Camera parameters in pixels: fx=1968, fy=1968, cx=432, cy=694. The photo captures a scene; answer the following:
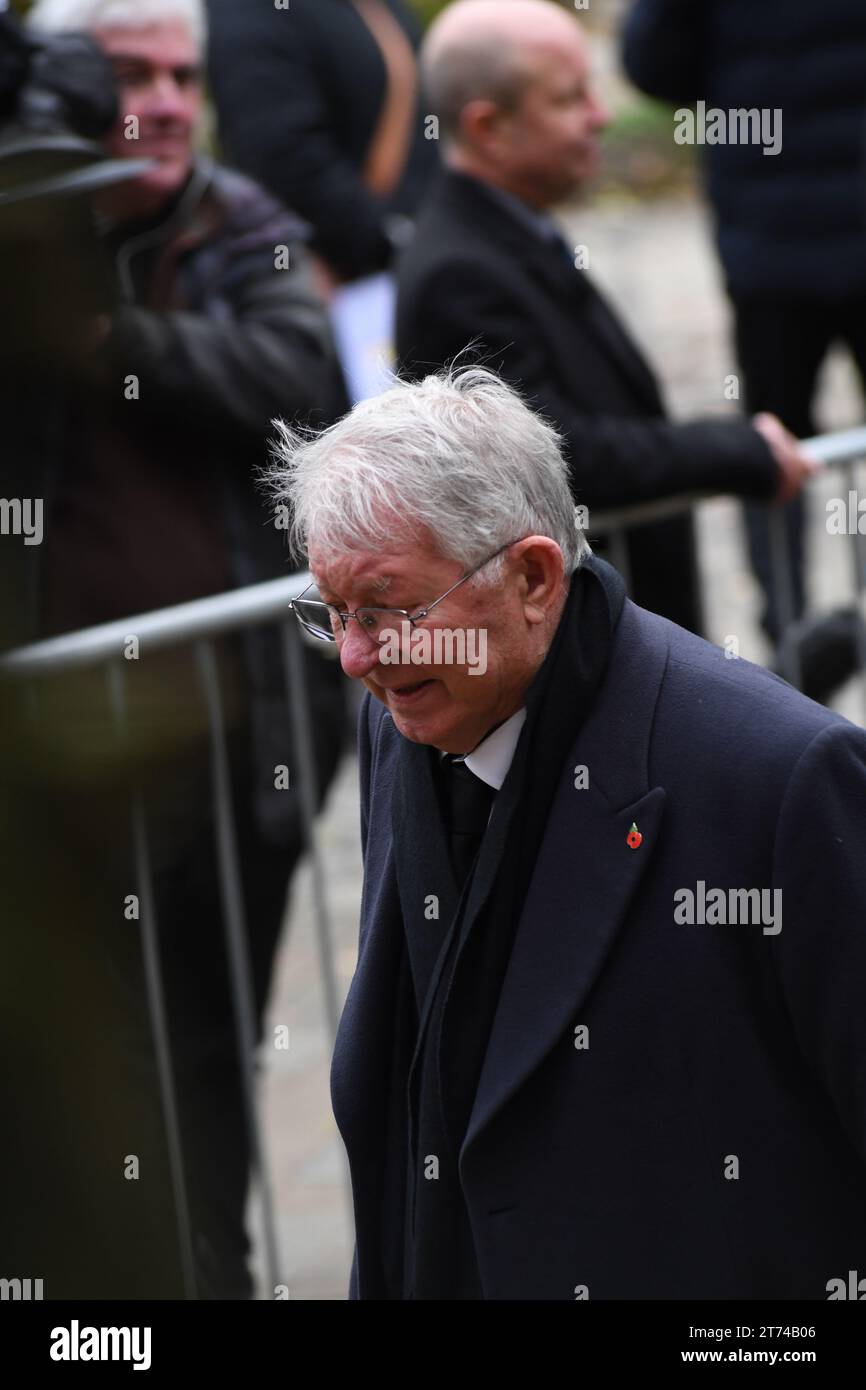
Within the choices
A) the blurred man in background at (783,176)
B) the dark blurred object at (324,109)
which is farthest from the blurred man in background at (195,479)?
the blurred man in background at (783,176)

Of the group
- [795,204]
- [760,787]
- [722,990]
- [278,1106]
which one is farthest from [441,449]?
[795,204]

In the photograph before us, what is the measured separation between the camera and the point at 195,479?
12.2ft

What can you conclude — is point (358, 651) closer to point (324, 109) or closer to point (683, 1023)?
point (683, 1023)

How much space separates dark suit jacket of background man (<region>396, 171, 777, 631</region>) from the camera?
3.78m

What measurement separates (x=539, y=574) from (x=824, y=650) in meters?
2.49

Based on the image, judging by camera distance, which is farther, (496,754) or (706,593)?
(706,593)

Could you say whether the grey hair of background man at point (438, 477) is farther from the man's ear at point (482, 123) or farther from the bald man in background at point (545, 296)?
the man's ear at point (482, 123)

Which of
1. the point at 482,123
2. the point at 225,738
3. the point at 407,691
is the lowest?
the point at 407,691

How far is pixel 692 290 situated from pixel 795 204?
8.01 metres

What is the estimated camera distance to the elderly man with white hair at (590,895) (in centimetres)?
212

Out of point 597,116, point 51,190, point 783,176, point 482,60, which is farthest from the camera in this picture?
point 783,176

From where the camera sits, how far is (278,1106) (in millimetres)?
4938

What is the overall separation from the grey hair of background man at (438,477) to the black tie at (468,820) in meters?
0.29

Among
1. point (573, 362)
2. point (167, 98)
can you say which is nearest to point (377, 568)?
point (573, 362)
